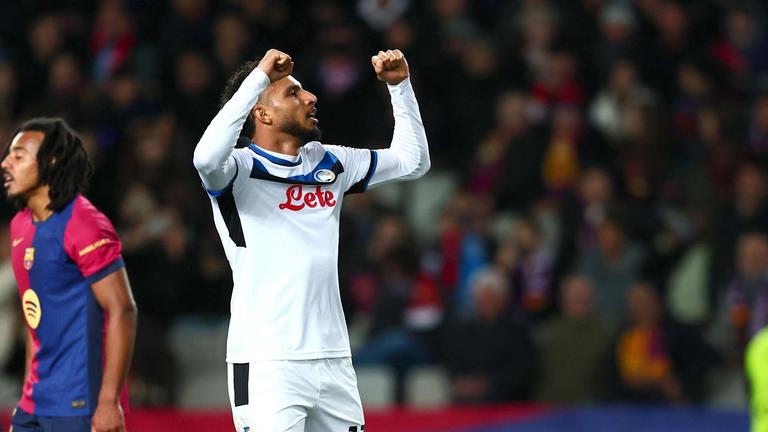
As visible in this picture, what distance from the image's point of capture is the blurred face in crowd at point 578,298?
34.8 feet

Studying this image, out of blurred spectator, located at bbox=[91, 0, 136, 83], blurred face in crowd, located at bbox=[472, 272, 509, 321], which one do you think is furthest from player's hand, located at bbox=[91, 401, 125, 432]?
blurred spectator, located at bbox=[91, 0, 136, 83]

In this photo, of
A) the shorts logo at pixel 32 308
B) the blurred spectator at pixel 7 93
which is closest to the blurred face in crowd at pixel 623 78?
the blurred spectator at pixel 7 93

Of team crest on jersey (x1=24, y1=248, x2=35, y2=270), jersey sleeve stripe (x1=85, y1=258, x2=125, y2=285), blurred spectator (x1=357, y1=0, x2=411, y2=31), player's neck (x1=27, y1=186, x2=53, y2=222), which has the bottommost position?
jersey sleeve stripe (x1=85, y1=258, x2=125, y2=285)

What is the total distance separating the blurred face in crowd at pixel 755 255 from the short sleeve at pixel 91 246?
241 inches

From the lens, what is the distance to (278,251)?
17.6ft

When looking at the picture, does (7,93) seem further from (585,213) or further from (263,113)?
(263,113)

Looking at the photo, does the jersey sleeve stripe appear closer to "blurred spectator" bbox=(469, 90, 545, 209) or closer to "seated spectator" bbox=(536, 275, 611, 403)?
"seated spectator" bbox=(536, 275, 611, 403)

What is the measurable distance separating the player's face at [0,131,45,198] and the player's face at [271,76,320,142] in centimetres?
102

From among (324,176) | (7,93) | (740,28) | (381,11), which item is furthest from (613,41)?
(324,176)

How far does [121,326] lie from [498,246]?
6292 millimetres

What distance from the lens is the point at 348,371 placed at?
215 inches

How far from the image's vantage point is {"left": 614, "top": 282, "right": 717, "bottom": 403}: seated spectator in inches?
408

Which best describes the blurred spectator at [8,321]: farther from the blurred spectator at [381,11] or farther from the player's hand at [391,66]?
the player's hand at [391,66]

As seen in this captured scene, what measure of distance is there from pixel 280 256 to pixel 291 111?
1.89 ft
